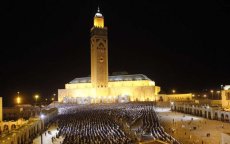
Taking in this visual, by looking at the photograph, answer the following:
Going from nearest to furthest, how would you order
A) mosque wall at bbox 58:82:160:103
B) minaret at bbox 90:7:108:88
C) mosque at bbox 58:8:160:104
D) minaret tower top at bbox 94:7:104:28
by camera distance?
mosque wall at bbox 58:82:160:103 < mosque at bbox 58:8:160:104 < minaret at bbox 90:7:108:88 < minaret tower top at bbox 94:7:104:28

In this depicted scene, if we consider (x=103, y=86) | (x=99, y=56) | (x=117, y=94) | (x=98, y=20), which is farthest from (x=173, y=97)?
(x=98, y=20)

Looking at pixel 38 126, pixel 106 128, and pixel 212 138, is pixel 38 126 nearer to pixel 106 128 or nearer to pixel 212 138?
pixel 106 128

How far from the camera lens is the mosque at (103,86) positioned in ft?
263

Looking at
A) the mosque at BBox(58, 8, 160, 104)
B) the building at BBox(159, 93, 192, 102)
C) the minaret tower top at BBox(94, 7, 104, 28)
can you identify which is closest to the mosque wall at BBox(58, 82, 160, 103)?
the mosque at BBox(58, 8, 160, 104)

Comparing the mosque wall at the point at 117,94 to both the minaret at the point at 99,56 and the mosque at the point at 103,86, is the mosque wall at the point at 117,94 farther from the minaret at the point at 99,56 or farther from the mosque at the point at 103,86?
the minaret at the point at 99,56

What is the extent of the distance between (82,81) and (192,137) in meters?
64.3

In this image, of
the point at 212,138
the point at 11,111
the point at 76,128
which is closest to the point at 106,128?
Answer: the point at 76,128

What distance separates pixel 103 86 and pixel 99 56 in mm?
8770

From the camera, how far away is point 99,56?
83812 mm

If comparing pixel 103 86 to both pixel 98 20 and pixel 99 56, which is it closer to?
pixel 99 56

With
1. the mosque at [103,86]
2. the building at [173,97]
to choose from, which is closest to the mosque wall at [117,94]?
the mosque at [103,86]

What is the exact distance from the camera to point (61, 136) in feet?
100

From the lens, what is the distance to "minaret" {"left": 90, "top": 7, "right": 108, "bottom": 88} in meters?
82.3

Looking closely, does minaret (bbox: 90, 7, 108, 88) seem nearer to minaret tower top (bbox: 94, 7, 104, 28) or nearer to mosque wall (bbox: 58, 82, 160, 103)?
minaret tower top (bbox: 94, 7, 104, 28)
